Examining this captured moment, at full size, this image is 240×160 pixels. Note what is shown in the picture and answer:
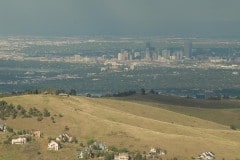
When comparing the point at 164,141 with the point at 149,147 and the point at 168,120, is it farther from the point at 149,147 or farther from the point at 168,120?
the point at 168,120

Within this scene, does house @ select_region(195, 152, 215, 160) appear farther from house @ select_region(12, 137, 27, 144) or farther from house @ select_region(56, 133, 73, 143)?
house @ select_region(12, 137, 27, 144)

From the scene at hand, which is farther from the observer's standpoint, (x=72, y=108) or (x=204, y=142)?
(x=72, y=108)

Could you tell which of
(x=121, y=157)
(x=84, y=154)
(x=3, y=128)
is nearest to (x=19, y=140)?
(x=84, y=154)

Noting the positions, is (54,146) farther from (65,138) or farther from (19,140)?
(65,138)

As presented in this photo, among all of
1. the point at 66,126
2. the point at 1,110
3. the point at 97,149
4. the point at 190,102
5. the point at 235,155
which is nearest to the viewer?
the point at 97,149

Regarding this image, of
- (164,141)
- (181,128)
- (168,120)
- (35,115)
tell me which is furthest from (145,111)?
(164,141)

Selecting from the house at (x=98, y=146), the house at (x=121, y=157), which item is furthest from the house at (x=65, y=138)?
the house at (x=121, y=157)
